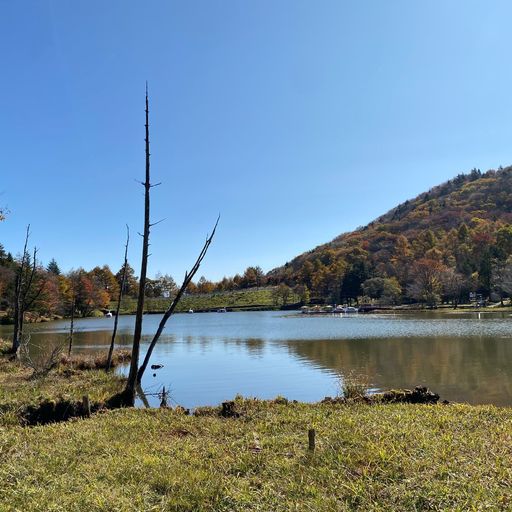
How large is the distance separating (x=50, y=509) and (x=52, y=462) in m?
1.96

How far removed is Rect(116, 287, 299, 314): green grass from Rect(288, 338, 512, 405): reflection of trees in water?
91.7m

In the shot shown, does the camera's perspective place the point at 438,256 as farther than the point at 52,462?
Yes

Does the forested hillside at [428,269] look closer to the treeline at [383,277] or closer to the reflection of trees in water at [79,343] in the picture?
the treeline at [383,277]

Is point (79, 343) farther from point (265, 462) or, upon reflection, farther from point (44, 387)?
point (265, 462)

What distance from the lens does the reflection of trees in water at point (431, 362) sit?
16.5 metres

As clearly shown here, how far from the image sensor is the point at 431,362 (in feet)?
74.2

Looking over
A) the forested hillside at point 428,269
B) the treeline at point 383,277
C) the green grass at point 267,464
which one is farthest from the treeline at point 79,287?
the green grass at point 267,464

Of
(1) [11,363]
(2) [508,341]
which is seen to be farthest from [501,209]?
(1) [11,363]

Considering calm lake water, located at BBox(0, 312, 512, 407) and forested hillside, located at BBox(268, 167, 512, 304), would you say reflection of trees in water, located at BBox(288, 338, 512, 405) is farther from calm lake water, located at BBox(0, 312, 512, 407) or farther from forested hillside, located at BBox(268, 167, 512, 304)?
forested hillside, located at BBox(268, 167, 512, 304)

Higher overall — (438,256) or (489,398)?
(438,256)

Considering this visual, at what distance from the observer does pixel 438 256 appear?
103812 millimetres

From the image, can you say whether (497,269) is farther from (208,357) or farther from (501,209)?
(501,209)

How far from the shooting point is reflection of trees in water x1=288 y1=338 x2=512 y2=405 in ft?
54.2

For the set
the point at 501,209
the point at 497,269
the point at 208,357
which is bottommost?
the point at 208,357
